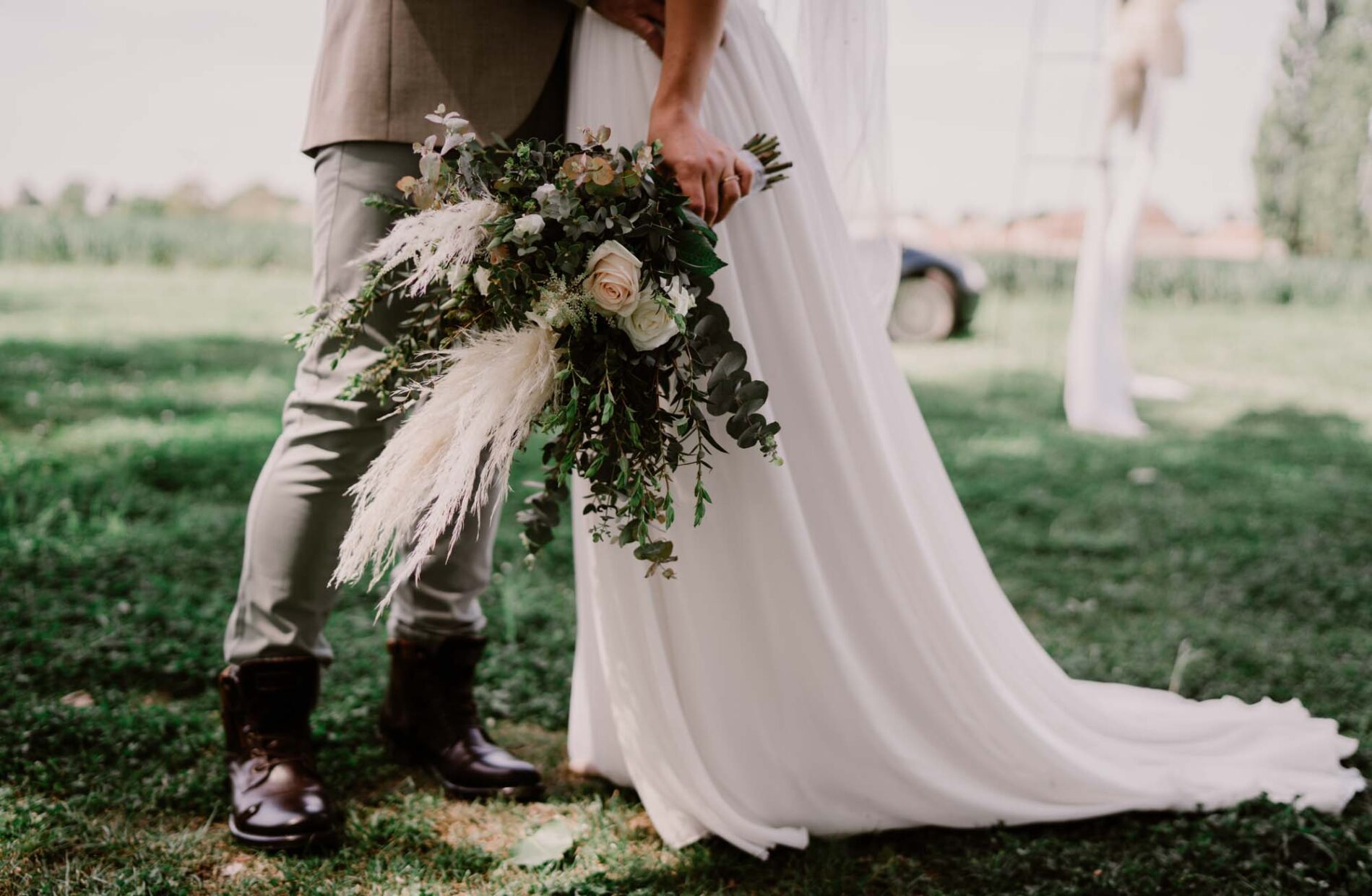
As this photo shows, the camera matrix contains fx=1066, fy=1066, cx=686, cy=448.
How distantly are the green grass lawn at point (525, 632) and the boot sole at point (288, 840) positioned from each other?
0.03 meters

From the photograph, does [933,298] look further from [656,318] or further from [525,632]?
[656,318]

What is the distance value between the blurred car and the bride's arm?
25.1ft

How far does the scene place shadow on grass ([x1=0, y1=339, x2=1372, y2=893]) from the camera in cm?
186

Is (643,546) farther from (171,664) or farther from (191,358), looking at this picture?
(191,358)

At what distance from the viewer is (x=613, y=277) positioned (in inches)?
57.2

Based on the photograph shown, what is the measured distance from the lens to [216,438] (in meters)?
4.25

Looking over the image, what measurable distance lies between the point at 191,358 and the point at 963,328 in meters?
6.26

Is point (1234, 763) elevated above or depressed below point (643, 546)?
below

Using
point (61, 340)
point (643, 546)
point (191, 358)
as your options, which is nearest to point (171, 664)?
point (643, 546)

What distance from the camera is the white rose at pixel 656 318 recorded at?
4.86 ft

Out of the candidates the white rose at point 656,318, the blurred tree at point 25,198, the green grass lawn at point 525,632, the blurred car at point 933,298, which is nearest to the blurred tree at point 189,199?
the blurred tree at point 25,198

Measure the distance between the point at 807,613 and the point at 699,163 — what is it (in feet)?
2.62

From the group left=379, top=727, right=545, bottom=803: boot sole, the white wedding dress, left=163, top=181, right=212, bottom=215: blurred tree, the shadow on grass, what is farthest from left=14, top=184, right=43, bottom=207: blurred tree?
the white wedding dress

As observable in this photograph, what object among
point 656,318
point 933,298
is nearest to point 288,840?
point 656,318
